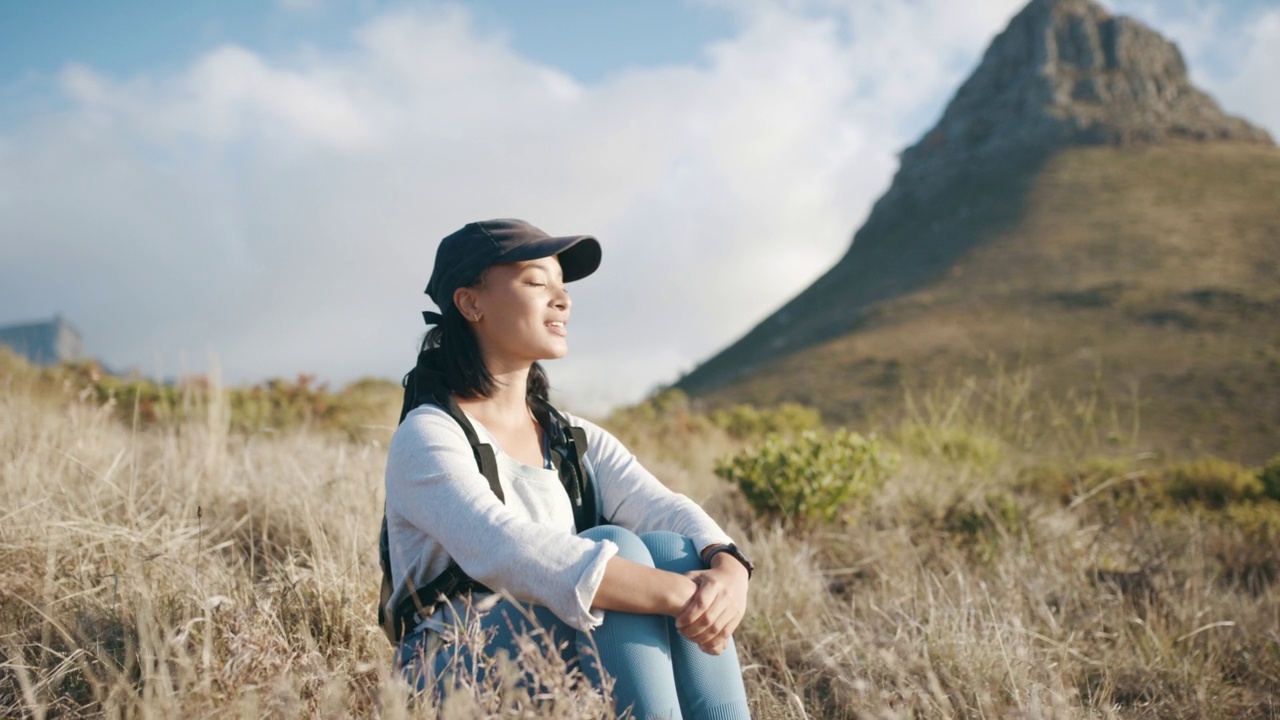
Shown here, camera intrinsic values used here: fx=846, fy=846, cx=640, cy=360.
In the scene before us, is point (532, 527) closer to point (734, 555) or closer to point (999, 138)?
point (734, 555)

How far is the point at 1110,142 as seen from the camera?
65562mm

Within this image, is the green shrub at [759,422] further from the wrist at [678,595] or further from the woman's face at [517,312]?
the wrist at [678,595]

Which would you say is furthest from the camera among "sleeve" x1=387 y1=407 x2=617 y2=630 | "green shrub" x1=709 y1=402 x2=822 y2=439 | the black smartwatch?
"green shrub" x1=709 y1=402 x2=822 y2=439

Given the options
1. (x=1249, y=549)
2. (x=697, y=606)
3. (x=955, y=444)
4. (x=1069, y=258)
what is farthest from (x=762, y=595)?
(x=1069, y=258)

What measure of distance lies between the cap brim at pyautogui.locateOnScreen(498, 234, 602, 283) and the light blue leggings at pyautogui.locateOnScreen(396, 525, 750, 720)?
78 cm

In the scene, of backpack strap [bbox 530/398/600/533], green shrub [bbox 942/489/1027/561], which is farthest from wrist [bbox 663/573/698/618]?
green shrub [bbox 942/489/1027/561]

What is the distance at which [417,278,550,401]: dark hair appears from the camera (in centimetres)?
239

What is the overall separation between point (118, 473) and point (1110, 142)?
74871mm

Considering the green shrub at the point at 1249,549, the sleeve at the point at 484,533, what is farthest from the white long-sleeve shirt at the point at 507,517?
the green shrub at the point at 1249,549

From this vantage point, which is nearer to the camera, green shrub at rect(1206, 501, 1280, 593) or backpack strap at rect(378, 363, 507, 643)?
backpack strap at rect(378, 363, 507, 643)

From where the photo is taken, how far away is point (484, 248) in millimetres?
2332

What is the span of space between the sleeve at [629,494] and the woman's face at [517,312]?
0.28 m

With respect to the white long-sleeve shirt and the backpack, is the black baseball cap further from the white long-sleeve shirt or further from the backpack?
the white long-sleeve shirt

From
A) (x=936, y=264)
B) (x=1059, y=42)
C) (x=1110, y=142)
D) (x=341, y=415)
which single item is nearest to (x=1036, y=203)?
(x=936, y=264)
